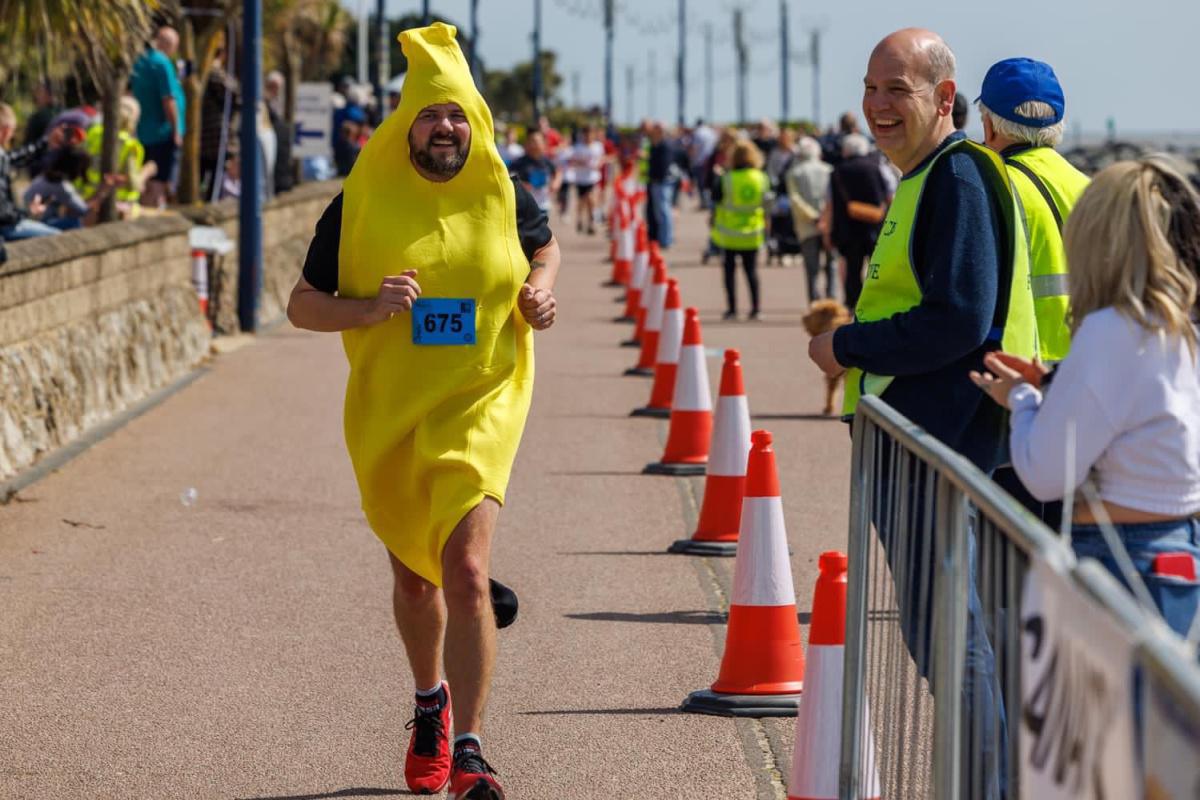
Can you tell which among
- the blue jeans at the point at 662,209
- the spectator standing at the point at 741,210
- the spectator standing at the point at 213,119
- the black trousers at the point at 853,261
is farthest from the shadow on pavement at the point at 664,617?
the blue jeans at the point at 662,209

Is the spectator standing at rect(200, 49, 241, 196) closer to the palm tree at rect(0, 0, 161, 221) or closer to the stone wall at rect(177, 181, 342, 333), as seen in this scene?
the stone wall at rect(177, 181, 342, 333)

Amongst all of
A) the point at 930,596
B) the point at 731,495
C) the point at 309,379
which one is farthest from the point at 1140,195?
the point at 309,379

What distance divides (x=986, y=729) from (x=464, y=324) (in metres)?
2.07

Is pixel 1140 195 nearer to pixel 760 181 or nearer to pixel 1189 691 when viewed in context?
pixel 1189 691

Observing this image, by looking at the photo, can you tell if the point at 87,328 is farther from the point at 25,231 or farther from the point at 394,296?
the point at 394,296

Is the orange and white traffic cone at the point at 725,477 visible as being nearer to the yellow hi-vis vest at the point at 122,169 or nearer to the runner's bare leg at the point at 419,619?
the runner's bare leg at the point at 419,619

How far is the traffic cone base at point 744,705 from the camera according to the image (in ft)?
21.4

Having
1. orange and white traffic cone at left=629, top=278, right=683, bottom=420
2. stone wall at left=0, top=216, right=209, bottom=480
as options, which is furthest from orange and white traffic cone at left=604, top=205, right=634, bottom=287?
orange and white traffic cone at left=629, top=278, right=683, bottom=420

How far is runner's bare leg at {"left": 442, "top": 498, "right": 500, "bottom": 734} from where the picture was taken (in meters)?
5.45

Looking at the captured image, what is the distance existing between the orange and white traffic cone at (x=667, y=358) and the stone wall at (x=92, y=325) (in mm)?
3528

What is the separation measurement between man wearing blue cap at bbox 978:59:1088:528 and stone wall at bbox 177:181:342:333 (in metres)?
11.3

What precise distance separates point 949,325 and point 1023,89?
134 centimetres

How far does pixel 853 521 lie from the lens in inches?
194

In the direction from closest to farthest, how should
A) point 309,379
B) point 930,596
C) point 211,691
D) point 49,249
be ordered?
point 930,596 < point 211,691 < point 49,249 < point 309,379
